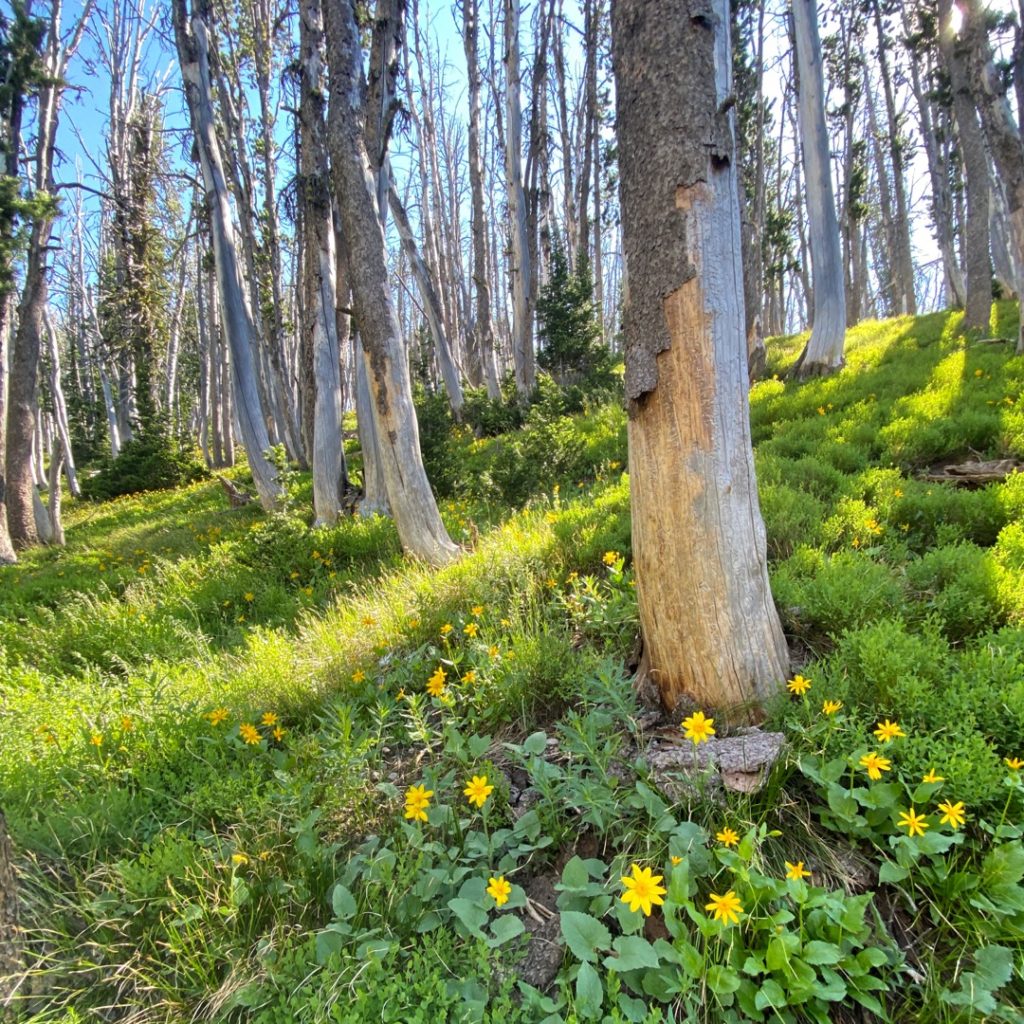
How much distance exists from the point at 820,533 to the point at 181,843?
12.0 ft

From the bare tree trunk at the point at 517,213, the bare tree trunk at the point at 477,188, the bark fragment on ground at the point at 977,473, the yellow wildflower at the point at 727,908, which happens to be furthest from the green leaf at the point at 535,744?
the bare tree trunk at the point at 477,188

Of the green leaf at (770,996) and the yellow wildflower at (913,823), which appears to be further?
the yellow wildflower at (913,823)

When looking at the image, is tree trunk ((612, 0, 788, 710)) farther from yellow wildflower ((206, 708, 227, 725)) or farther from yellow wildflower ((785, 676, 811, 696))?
yellow wildflower ((206, 708, 227, 725))

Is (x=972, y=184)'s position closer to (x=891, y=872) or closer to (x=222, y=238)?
(x=891, y=872)

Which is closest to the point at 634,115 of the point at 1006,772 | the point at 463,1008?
the point at 1006,772

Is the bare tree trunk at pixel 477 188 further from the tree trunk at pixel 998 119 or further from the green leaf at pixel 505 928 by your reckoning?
the green leaf at pixel 505 928

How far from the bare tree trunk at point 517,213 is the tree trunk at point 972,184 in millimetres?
6982

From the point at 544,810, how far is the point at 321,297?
23.9 ft

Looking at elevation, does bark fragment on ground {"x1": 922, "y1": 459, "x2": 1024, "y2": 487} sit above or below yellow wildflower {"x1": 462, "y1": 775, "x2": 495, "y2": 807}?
above

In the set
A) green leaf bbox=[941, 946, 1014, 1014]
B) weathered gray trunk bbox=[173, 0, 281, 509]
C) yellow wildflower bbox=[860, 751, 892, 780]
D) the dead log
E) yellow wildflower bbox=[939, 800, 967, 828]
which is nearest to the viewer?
green leaf bbox=[941, 946, 1014, 1014]

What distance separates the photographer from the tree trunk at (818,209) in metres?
7.91

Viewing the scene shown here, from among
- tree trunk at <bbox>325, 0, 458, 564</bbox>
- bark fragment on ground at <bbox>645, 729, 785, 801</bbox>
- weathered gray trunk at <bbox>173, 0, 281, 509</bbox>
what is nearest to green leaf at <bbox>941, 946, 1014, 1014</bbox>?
bark fragment on ground at <bbox>645, 729, 785, 801</bbox>

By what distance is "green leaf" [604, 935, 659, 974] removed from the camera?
1314 mm

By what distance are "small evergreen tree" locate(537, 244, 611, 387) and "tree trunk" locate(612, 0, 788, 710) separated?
10.2 metres
